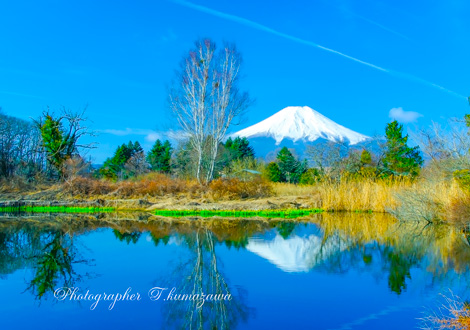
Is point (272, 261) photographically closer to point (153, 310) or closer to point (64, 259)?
point (153, 310)

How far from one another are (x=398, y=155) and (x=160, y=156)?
2565cm

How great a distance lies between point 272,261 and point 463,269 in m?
3.03

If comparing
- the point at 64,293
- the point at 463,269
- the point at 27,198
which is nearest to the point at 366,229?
the point at 463,269

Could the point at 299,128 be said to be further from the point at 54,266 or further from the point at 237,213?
the point at 54,266

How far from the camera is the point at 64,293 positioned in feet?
17.6

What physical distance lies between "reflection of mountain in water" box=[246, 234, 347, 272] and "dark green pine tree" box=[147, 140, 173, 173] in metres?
31.9

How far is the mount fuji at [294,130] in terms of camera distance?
7712 centimetres

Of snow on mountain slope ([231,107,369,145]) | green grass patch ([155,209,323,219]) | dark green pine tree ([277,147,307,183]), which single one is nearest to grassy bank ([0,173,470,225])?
green grass patch ([155,209,323,219])

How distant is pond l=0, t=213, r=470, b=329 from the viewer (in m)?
4.49

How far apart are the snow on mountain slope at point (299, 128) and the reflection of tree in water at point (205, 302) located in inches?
2589

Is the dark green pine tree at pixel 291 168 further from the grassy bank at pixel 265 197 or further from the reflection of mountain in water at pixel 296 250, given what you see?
the reflection of mountain in water at pixel 296 250

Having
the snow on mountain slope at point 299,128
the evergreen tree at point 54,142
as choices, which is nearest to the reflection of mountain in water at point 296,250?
the evergreen tree at point 54,142

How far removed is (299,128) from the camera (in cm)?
9625

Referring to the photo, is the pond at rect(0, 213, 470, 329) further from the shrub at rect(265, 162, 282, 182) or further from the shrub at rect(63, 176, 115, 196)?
the shrub at rect(265, 162, 282, 182)
